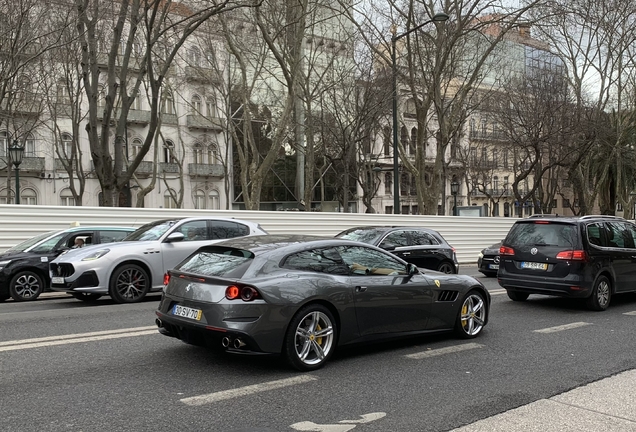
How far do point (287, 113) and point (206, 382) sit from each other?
1880cm

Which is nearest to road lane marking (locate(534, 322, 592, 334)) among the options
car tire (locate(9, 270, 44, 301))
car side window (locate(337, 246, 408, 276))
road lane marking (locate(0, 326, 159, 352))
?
car side window (locate(337, 246, 408, 276))

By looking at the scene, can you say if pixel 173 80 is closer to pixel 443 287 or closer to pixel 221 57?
pixel 221 57

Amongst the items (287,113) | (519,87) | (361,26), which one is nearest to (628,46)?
(519,87)

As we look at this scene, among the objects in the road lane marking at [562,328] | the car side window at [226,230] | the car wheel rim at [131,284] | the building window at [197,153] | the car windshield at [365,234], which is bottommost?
the road lane marking at [562,328]

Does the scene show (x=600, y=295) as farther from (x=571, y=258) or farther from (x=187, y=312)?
(x=187, y=312)

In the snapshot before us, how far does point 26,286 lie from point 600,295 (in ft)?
36.6

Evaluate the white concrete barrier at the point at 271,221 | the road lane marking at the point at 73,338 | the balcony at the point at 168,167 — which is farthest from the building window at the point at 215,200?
the road lane marking at the point at 73,338

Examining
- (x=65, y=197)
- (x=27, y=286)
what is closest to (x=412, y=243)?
(x=27, y=286)

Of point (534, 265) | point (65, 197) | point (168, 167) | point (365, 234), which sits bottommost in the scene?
point (534, 265)

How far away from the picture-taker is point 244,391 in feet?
18.3

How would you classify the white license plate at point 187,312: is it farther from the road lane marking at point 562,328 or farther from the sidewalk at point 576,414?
the road lane marking at point 562,328

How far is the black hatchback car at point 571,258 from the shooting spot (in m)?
10.7

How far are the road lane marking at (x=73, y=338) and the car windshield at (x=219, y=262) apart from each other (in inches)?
70.5

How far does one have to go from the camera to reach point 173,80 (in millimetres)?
37781
